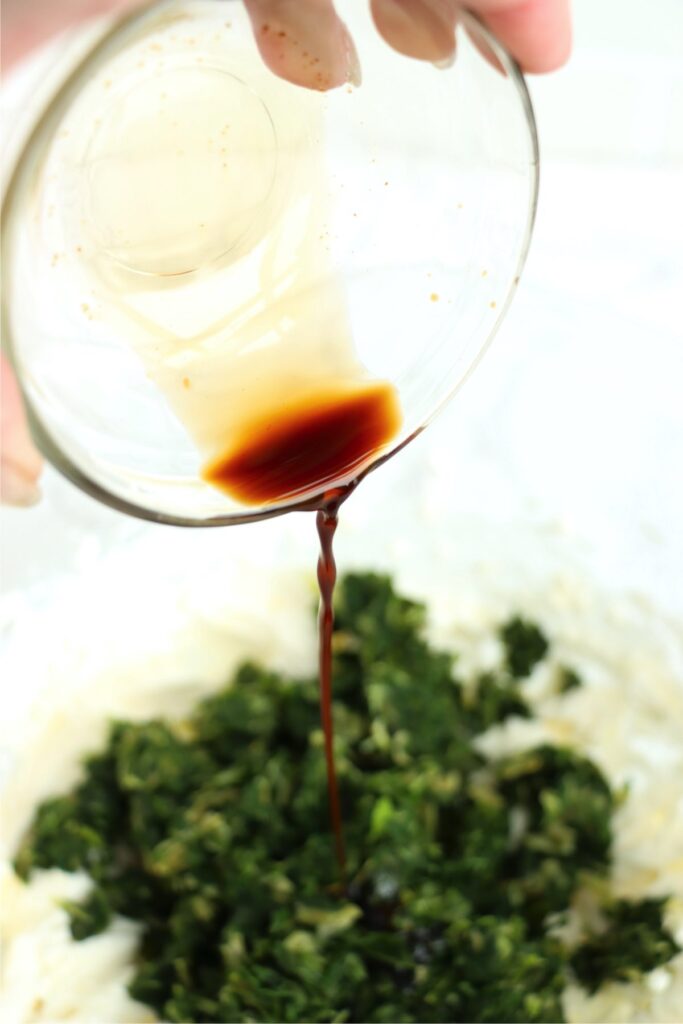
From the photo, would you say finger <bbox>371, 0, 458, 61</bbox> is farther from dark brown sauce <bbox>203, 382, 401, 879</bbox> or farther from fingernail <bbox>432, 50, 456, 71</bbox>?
dark brown sauce <bbox>203, 382, 401, 879</bbox>

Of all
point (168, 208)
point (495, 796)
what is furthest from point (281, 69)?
point (495, 796)

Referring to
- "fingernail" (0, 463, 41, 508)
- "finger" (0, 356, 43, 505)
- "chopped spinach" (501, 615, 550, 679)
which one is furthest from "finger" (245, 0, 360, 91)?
"chopped spinach" (501, 615, 550, 679)

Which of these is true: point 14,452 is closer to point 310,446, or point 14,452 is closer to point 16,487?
point 16,487

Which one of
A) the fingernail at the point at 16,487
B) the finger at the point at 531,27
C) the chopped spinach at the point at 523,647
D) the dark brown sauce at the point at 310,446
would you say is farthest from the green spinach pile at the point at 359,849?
the finger at the point at 531,27

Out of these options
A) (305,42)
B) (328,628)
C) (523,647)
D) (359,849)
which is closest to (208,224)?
(305,42)

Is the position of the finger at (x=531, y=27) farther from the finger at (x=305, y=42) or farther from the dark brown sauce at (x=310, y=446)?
the dark brown sauce at (x=310, y=446)

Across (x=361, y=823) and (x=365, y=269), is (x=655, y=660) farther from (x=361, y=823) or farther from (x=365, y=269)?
(x=365, y=269)
